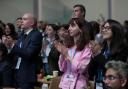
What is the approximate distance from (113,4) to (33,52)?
4.60 m

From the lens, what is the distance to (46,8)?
9.68m

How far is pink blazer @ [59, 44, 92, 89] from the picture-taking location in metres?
3.76

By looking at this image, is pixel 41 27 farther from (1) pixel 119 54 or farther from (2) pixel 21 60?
(1) pixel 119 54

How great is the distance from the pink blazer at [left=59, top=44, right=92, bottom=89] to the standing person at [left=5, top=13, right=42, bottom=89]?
686 millimetres

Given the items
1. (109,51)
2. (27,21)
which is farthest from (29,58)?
(109,51)

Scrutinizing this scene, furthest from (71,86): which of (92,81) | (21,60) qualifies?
(21,60)

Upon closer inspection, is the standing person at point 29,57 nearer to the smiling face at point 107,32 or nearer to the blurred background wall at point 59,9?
the smiling face at point 107,32

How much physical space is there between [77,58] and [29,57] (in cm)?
80

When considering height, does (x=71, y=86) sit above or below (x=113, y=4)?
below

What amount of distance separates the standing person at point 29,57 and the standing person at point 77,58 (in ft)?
2.24

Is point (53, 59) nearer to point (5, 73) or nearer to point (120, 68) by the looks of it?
point (5, 73)

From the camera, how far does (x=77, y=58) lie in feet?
12.4

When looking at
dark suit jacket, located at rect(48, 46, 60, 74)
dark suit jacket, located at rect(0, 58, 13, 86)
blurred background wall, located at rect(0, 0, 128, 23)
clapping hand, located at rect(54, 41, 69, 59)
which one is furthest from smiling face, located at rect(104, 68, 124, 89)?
blurred background wall, located at rect(0, 0, 128, 23)

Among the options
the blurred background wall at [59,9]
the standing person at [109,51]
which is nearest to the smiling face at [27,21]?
the standing person at [109,51]
